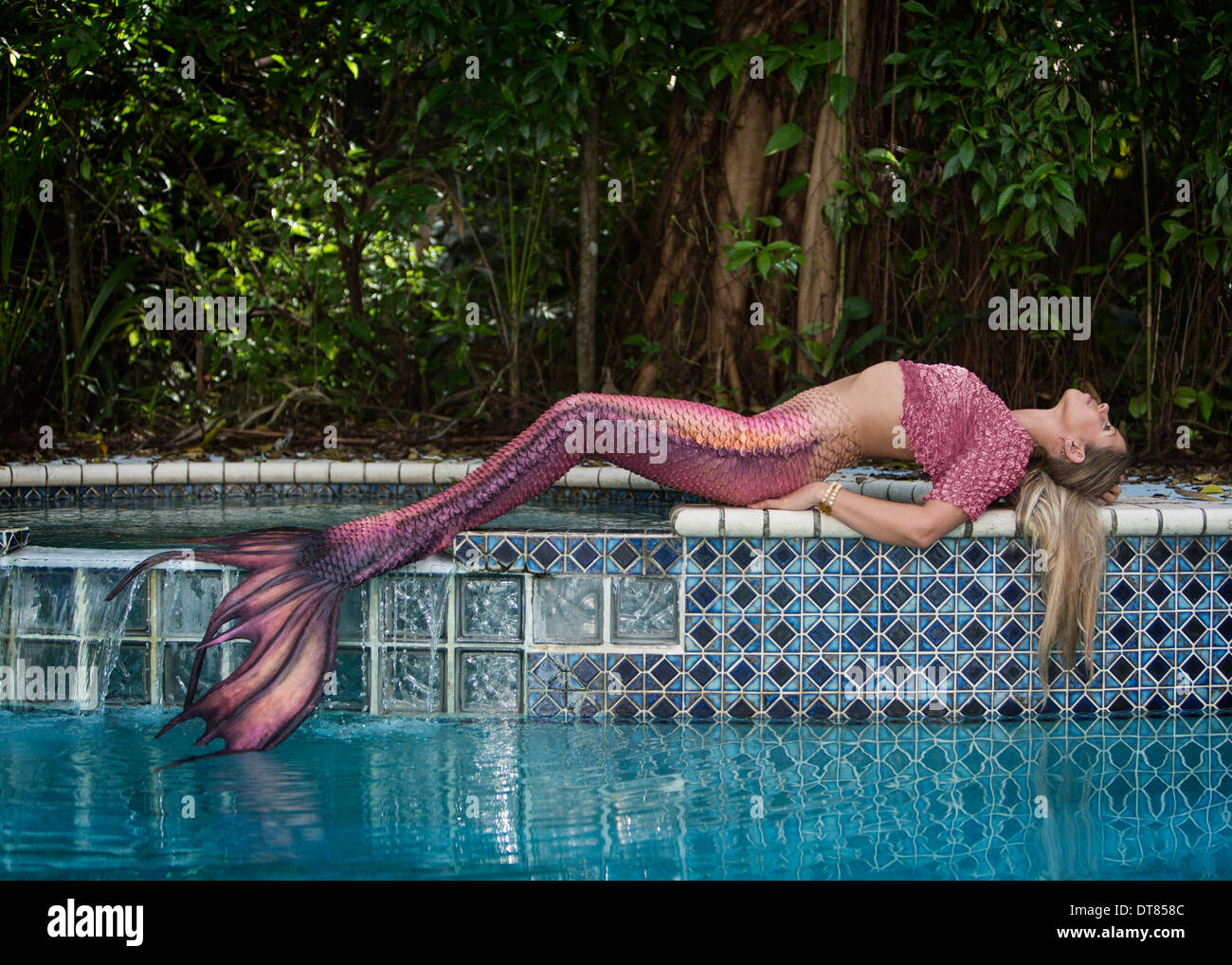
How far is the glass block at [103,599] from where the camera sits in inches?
120

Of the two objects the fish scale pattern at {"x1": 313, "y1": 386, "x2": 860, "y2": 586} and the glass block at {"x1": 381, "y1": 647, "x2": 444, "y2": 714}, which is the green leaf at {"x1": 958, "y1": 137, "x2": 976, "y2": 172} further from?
the glass block at {"x1": 381, "y1": 647, "x2": 444, "y2": 714}

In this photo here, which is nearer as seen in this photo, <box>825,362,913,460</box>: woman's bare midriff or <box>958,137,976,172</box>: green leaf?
<box>825,362,913,460</box>: woman's bare midriff

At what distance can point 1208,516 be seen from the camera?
3.12 meters

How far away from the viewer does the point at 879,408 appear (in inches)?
131

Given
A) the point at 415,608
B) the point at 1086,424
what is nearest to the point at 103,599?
the point at 415,608

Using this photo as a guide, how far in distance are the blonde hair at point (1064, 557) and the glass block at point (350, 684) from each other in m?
1.57

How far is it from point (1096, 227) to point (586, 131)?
2.40 m

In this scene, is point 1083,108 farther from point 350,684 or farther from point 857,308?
point 350,684

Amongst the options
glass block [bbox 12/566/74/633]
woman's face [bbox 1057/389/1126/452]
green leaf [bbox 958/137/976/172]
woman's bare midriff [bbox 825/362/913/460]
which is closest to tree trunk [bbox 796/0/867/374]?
green leaf [bbox 958/137/976/172]

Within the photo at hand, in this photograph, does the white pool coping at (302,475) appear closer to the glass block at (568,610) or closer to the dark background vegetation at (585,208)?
the dark background vegetation at (585,208)

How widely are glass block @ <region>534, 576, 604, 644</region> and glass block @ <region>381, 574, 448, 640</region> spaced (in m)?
0.23

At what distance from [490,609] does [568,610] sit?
18 centimetres

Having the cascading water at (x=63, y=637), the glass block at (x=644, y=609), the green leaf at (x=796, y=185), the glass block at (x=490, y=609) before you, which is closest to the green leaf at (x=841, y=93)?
the green leaf at (x=796, y=185)
